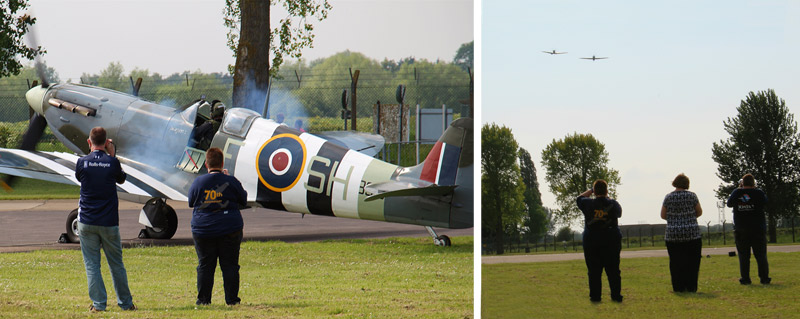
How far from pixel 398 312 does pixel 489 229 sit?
129 centimetres

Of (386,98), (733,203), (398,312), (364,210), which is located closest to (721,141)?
(733,203)

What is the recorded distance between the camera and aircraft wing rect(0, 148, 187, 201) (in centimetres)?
870

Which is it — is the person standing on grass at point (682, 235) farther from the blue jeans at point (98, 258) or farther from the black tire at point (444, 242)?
the black tire at point (444, 242)

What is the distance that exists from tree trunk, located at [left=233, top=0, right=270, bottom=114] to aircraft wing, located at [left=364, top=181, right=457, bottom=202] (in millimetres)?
5852

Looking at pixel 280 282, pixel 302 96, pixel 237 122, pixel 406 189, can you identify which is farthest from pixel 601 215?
pixel 302 96

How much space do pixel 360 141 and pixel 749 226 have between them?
6.94 metres

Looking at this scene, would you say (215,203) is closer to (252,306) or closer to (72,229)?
(252,306)

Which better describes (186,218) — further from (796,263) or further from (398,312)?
(796,263)

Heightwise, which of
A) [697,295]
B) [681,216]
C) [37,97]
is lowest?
[697,295]

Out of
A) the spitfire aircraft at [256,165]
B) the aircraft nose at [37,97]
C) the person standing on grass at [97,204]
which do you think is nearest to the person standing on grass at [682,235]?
the person standing on grass at [97,204]

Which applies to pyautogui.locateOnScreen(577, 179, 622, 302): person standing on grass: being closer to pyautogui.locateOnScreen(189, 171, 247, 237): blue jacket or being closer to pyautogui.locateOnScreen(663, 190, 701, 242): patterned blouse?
pyautogui.locateOnScreen(663, 190, 701, 242): patterned blouse

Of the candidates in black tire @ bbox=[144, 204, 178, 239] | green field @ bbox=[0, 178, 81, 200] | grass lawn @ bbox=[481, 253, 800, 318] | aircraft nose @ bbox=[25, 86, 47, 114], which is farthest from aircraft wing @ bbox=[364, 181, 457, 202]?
green field @ bbox=[0, 178, 81, 200]

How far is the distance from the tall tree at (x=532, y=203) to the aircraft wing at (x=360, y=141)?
662 cm

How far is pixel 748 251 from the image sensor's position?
172 inches
